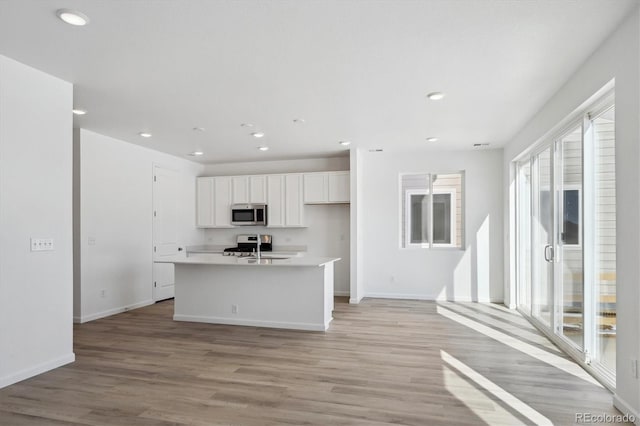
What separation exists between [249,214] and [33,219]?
14.0 ft

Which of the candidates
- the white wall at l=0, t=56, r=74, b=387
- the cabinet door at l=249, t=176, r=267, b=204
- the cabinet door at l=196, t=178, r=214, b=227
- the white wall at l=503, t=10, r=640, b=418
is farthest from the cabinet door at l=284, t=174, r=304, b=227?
the white wall at l=503, t=10, r=640, b=418

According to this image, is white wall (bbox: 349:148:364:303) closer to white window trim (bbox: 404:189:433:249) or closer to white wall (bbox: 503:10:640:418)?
white window trim (bbox: 404:189:433:249)

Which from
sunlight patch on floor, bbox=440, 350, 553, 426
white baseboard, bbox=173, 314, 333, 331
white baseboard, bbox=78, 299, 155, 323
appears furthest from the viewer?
white baseboard, bbox=78, 299, 155, 323

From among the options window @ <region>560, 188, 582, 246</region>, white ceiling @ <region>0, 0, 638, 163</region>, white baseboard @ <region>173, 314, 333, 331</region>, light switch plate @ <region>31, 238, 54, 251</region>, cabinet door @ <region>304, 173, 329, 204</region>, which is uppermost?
white ceiling @ <region>0, 0, 638, 163</region>

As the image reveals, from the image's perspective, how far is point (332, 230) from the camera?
7.46 m

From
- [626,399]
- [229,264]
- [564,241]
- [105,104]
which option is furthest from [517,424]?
[105,104]

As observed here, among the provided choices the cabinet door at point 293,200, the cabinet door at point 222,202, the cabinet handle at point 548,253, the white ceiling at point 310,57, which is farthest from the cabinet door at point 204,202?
the cabinet handle at point 548,253

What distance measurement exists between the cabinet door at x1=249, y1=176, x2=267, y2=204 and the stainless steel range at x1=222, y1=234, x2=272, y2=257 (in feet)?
2.39

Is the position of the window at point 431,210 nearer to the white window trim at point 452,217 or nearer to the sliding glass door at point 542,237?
the white window trim at point 452,217

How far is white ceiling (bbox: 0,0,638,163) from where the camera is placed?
2471 mm

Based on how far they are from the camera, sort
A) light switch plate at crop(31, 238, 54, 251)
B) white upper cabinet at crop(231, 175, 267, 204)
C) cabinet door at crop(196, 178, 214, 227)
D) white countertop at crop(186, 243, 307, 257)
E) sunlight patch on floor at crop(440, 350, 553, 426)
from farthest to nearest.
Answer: cabinet door at crop(196, 178, 214, 227)
white upper cabinet at crop(231, 175, 267, 204)
white countertop at crop(186, 243, 307, 257)
light switch plate at crop(31, 238, 54, 251)
sunlight patch on floor at crop(440, 350, 553, 426)

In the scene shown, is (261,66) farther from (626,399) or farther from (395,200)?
(395,200)

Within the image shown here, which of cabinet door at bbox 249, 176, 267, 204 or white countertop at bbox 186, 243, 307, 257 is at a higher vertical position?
cabinet door at bbox 249, 176, 267, 204

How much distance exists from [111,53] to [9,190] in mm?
1398
